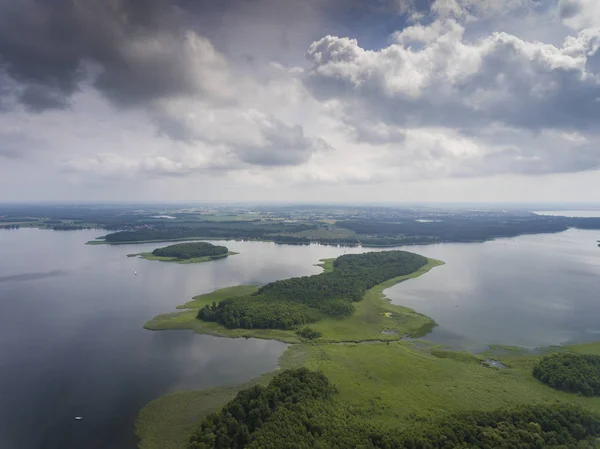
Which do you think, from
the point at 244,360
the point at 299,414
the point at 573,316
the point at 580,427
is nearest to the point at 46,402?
the point at 244,360

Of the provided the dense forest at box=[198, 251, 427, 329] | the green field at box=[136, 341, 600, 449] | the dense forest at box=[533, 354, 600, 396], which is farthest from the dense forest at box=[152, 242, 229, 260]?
the dense forest at box=[533, 354, 600, 396]

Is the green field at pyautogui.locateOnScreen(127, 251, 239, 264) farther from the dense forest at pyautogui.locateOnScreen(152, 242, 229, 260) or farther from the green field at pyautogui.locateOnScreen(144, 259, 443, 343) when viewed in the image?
the green field at pyautogui.locateOnScreen(144, 259, 443, 343)

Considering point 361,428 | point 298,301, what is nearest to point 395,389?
point 361,428

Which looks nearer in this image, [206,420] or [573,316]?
[206,420]

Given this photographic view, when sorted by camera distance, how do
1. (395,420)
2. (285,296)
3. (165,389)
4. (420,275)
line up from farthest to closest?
1. (420,275)
2. (285,296)
3. (165,389)
4. (395,420)

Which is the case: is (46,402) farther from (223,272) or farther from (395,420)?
(223,272)

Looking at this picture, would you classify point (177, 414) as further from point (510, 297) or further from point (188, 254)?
point (188, 254)
